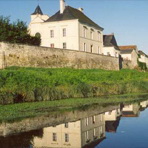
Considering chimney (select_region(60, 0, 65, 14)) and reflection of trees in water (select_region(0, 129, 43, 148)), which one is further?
chimney (select_region(60, 0, 65, 14))

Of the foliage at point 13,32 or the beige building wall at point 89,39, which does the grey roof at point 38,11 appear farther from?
the foliage at point 13,32

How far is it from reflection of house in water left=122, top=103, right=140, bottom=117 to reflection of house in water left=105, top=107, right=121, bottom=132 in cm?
33

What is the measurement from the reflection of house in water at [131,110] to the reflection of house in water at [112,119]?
12.9 inches

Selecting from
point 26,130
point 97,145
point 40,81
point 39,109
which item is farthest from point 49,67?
point 97,145

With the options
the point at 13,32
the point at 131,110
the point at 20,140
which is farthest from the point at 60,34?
the point at 20,140

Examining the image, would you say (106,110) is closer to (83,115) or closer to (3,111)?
(83,115)

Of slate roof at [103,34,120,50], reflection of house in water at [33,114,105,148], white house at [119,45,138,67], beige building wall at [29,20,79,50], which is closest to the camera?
reflection of house in water at [33,114,105,148]

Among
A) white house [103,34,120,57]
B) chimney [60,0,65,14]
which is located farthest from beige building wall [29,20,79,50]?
white house [103,34,120,57]

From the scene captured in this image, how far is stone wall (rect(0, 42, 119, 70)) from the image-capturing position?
89.8 feet

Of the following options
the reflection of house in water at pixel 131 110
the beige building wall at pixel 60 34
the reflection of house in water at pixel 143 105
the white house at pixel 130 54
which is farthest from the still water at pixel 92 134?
the white house at pixel 130 54

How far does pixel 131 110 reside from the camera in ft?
52.9

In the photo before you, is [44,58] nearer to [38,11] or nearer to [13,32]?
[13,32]

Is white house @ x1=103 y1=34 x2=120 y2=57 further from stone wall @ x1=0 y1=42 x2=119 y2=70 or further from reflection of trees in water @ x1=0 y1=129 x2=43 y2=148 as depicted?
reflection of trees in water @ x1=0 y1=129 x2=43 y2=148

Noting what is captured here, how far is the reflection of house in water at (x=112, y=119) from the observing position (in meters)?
11.6
